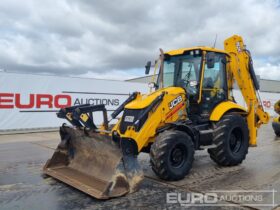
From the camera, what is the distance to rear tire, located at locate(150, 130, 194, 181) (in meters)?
5.38

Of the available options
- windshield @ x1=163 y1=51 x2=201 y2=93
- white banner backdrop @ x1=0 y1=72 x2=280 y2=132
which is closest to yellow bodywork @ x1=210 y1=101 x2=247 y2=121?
windshield @ x1=163 y1=51 x2=201 y2=93

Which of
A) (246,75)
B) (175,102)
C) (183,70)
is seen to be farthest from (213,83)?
(175,102)

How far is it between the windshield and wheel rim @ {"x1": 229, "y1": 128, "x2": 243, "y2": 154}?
1.40 metres

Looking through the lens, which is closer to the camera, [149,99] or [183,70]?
[149,99]

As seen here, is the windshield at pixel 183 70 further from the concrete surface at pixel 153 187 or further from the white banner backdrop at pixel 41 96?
the white banner backdrop at pixel 41 96

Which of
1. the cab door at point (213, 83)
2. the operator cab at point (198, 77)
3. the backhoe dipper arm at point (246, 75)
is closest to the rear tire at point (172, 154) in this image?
the operator cab at point (198, 77)

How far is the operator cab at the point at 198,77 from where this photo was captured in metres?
6.64

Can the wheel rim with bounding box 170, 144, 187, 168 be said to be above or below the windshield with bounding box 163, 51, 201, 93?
below

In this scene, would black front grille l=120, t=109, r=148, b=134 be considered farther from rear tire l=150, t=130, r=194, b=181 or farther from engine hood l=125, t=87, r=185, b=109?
rear tire l=150, t=130, r=194, b=181

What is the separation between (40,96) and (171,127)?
429 inches

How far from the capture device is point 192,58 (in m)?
6.81

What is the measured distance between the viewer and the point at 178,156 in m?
5.75

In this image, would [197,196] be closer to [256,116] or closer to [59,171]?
[59,171]

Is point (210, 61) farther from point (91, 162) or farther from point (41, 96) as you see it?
point (41, 96)
